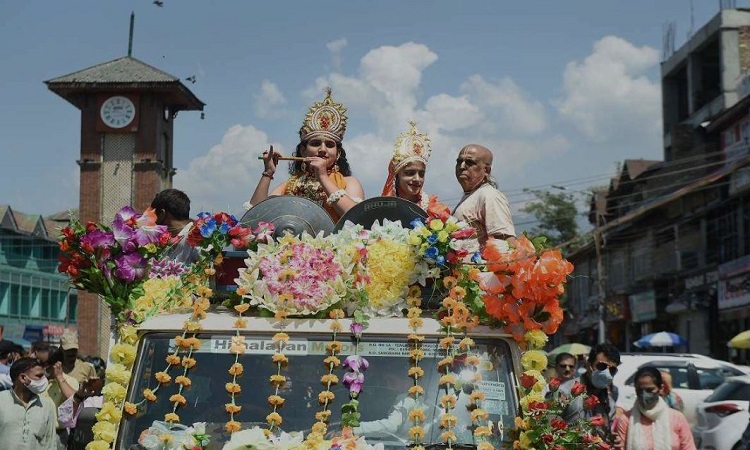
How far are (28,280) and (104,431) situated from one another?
56838 mm

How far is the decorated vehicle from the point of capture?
15.6 ft

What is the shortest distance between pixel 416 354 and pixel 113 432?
140 centimetres

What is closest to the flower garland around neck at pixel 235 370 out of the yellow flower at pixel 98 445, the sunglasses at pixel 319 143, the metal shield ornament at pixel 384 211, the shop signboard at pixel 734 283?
the yellow flower at pixel 98 445

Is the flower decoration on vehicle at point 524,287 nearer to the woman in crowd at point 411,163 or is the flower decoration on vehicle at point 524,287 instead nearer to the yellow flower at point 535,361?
the yellow flower at point 535,361

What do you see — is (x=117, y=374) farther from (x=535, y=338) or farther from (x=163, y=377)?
(x=535, y=338)

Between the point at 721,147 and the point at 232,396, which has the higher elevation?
the point at 721,147

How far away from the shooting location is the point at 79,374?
10.9 m

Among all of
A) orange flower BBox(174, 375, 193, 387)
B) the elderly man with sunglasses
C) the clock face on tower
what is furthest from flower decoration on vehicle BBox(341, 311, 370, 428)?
the clock face on tower

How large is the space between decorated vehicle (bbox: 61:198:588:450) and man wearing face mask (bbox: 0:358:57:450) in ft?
9.68

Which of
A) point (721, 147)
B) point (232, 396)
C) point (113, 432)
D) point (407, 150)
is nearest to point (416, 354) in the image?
point (232, 396)

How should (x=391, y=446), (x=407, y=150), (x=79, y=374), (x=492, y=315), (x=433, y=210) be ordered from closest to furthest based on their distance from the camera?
(x=391, y=446) → (x=492, y=315) → (x=433, y=210) → (x=407, y=150) → (x=79, y=374)

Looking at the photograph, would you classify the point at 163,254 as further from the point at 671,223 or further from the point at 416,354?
the point at 671,223

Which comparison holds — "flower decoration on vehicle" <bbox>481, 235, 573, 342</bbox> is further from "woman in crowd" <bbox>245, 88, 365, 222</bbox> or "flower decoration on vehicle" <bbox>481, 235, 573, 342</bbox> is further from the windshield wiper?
"woman in crowd" <bbox>245, 88, 365, 222</bbox>

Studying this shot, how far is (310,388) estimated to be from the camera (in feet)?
16.1
